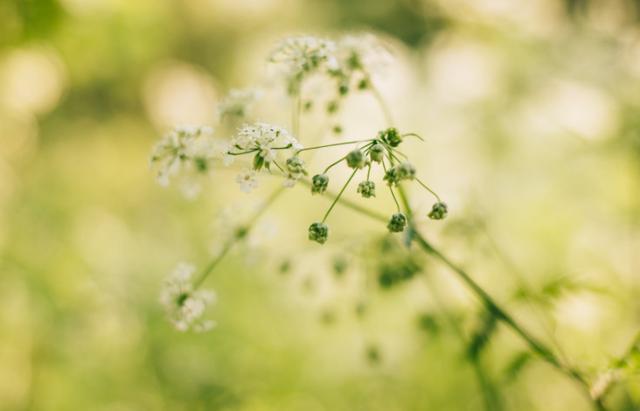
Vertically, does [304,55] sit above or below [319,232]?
above

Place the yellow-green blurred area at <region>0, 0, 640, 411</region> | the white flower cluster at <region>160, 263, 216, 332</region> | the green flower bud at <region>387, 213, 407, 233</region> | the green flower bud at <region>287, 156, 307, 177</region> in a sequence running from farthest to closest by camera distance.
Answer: the yellow-green blurred area at <region>0, 0, 640, 411</region> → the white flower cluster at <region>160, 263, 216, 332</region> → the green flower bud at <region>287, 156, 307, 177</region> → the green flower bud at <region>387, 213, 407, 233</region>

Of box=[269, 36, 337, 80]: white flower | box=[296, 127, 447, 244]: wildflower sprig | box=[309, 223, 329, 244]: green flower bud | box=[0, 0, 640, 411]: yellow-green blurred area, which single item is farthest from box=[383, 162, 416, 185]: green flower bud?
box=[0, 0, 640, 411]: yellow-green blurred area

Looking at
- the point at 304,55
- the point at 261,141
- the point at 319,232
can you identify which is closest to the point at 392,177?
the point at 319,232

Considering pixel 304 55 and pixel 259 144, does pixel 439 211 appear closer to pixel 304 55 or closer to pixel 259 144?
pixel 259 144

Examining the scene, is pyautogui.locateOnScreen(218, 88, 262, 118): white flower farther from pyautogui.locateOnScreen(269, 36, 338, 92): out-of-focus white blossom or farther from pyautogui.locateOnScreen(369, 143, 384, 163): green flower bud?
pyautogui.locateOnScreen(369, 143, 384, 163): green flower bud

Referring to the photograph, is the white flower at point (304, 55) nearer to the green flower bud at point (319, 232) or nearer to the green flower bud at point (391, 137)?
the green flower bud at point (391, 137)

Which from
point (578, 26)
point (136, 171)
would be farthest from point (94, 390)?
point (578, 26)

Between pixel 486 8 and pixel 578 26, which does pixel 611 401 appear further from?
pixel 578 26
